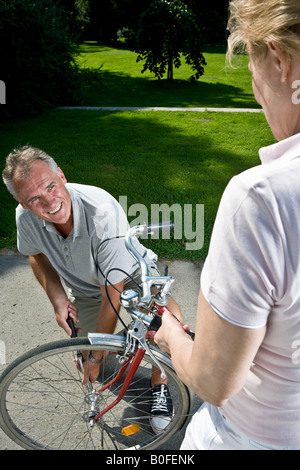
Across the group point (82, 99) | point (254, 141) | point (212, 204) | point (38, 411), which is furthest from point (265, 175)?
point (82, 99)

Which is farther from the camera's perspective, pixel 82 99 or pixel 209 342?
pixel 82 99

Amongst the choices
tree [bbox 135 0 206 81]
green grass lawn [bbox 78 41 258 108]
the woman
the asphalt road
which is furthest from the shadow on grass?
the woman

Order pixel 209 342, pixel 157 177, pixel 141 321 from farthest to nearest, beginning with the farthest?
pixel 157 177 < pixel 141 321 < pixel 209 342

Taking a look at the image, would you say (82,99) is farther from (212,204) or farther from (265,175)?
(265,175)

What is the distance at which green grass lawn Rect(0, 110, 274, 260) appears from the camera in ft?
15.0

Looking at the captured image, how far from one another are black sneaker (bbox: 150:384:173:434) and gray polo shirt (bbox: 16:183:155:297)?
0.69 metres

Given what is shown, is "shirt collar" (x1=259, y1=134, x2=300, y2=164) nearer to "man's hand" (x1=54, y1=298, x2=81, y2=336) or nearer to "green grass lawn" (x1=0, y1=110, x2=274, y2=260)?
"man's hand" (x1=54, y1=298, x2=81, y2=336)

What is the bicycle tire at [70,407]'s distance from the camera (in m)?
1.82

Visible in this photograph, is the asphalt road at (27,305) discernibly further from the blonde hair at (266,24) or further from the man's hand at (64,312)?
the blonde hair at (266,24)

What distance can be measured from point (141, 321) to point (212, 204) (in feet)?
9.82

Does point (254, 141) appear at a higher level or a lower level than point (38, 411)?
higher

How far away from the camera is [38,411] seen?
92.1 inches

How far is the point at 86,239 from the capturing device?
2152 mm
